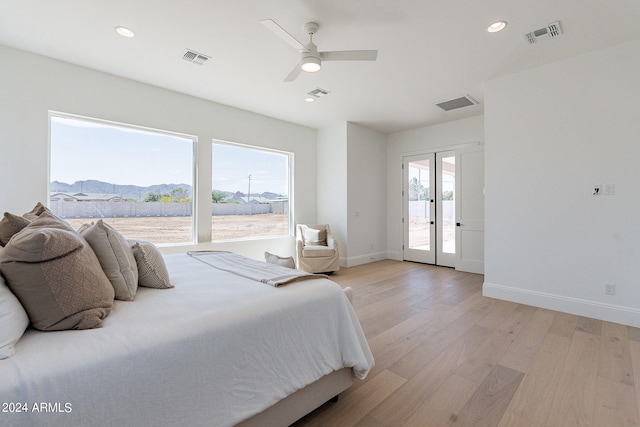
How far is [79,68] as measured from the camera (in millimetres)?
3451

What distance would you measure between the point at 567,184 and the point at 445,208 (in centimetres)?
245

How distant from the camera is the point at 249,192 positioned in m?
5.25

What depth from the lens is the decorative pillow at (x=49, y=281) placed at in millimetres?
1019

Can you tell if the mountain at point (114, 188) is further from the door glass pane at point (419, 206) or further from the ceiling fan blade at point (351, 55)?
the door glass pane at point (419, 206)

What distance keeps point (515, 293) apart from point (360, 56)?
343cm

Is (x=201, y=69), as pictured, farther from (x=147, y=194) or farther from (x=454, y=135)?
(x=454, y=135)

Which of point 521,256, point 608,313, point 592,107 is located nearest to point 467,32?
point 592,107

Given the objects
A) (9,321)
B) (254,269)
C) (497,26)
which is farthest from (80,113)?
(497,26)

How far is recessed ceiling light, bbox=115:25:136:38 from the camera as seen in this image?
2697mm

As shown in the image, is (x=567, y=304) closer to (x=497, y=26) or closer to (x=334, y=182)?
(x=497, y=26)

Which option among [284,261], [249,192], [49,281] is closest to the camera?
[49,281]

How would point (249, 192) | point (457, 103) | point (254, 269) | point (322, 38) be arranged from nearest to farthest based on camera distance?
point (254, 269), point (322, 38), point (457, 103), point (249, 192)

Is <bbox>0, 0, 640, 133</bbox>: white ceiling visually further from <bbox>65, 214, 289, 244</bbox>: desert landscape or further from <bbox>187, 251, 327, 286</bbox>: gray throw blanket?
<bbox>187, 251, 327, 286</bbox>: gray throw blanket

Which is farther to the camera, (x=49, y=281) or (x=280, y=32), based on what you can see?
(x=280, y=32)
